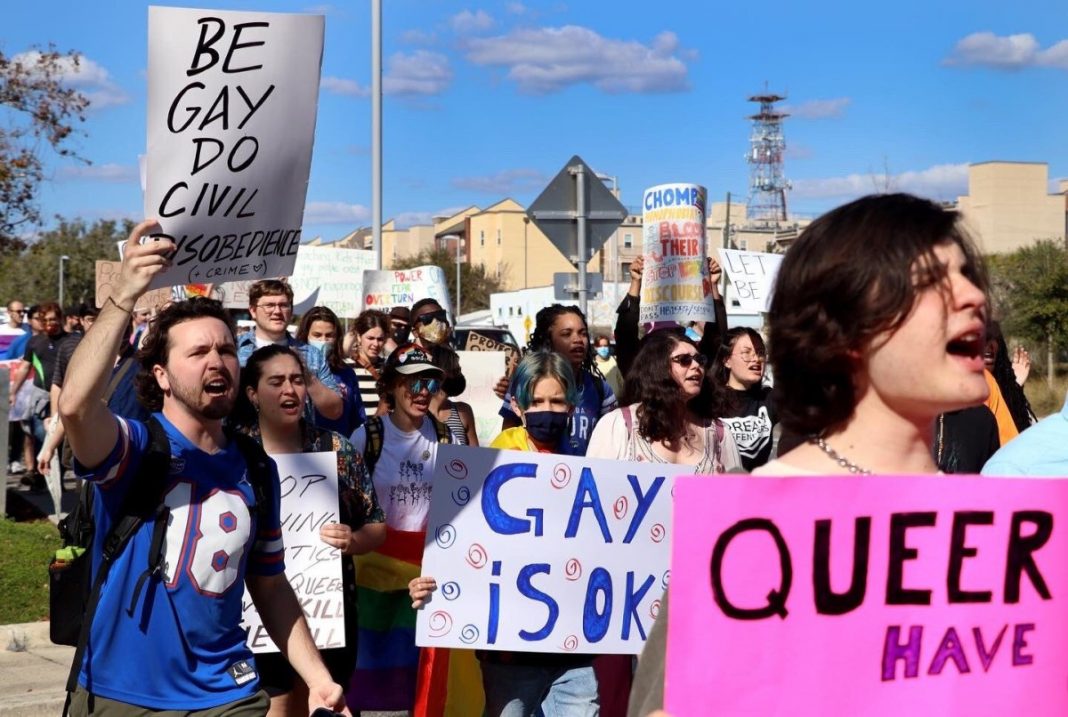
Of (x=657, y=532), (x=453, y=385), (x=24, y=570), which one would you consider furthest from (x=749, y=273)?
(x=657, y=532)

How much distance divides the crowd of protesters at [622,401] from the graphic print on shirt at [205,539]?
0.85 feet

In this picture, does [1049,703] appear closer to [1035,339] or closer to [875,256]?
[875,256]

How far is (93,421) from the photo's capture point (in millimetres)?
3553

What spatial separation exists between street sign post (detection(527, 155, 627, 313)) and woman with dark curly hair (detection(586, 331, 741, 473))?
5.08 m

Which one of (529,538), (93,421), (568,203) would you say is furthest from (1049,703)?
(568,203)

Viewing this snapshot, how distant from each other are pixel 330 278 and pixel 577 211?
861 cm

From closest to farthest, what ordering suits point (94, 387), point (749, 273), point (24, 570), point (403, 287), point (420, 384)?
point (94, 387), point (420, 384), point (24, 570), point (749, 273), point (403, 287)

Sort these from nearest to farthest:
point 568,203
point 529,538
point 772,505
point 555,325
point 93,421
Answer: point 772,505
point 93,421
point 529,538
point 555,325
point 568,203

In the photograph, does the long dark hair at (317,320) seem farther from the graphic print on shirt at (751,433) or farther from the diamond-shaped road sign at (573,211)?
the graphic print on shirt at (751,433)

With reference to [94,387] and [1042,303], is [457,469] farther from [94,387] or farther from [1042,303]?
[1042,303]

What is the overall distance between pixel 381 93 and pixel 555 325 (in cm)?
1132

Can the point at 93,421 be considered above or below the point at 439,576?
above

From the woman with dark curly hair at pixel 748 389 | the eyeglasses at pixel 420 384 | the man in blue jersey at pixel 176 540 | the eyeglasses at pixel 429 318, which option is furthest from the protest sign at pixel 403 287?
the man in blue jersey at pixel 176 540

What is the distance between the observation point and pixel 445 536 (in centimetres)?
562
